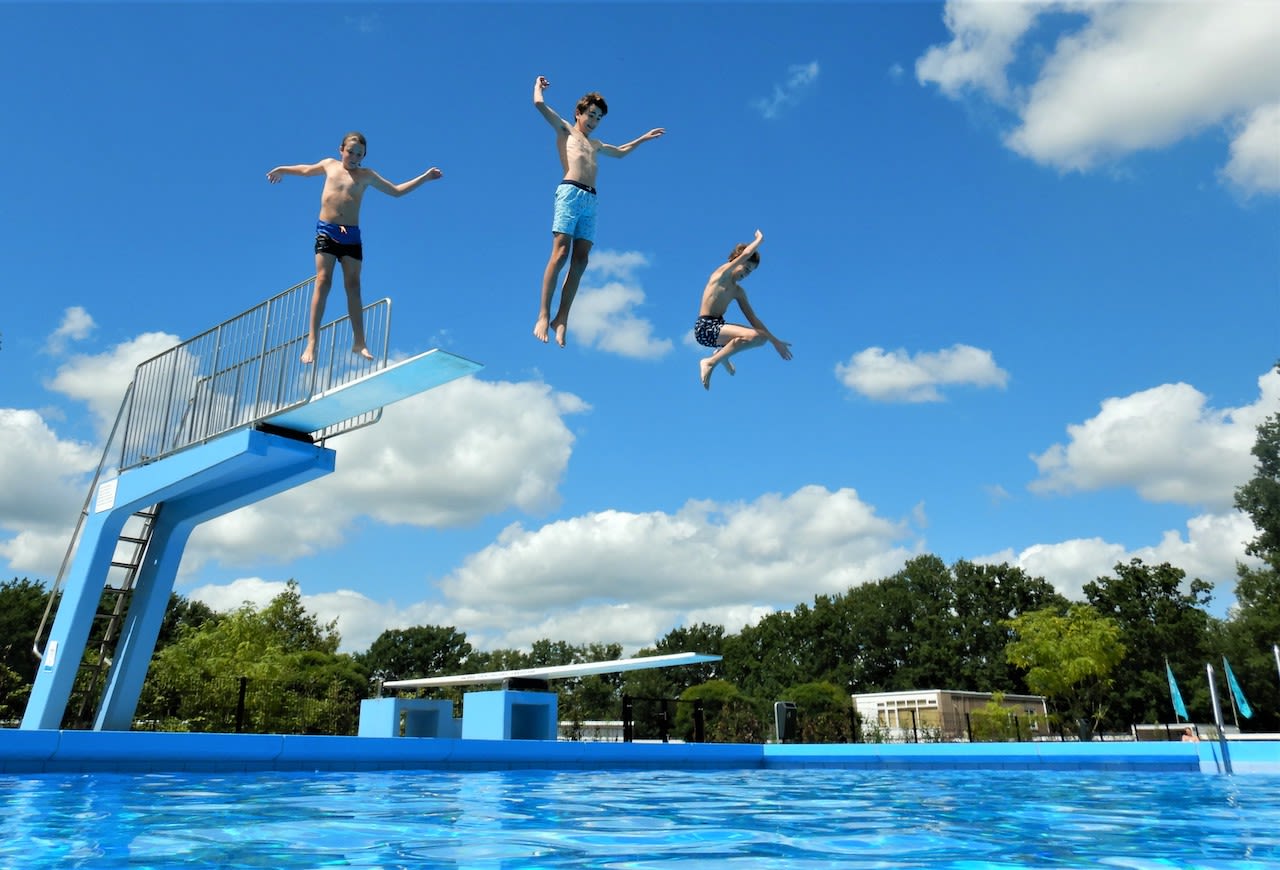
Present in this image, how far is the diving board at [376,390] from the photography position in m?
10.5

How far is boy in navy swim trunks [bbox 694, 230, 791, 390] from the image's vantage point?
27.0 ft

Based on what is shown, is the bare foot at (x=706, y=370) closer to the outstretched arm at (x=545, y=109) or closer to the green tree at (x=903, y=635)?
the outstretched arm at (x=545, y=109)

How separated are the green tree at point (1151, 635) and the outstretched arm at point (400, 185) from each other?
5029 cm

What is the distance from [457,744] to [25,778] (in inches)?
212

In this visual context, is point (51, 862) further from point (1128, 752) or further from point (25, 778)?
point (1128, 752)

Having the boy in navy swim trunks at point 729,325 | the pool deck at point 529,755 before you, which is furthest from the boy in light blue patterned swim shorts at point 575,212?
the pool deck at point 529,755

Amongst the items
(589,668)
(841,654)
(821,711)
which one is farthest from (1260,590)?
(589,668)

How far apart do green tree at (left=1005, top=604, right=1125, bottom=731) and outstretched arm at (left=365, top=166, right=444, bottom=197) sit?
3422cm

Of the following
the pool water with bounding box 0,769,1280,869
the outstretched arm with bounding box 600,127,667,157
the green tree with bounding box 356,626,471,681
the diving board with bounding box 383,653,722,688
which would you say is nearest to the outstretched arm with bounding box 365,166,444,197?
the outstretched arm with bounding box 600,127,667,157

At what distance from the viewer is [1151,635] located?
54281mm

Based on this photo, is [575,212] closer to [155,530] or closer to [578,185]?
[578,185]

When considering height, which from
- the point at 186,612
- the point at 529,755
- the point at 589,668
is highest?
the point at 186,612

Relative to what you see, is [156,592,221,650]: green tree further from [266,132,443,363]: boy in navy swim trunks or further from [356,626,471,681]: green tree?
[266,132,443,363]: boy in navy swim trunks

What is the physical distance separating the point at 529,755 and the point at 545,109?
9.97 meters
